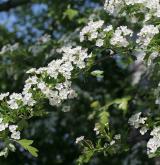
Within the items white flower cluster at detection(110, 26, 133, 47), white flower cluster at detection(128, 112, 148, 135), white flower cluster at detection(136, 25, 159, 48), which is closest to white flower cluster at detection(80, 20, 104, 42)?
white flower cluster at detection(110, 26, 133, 47)

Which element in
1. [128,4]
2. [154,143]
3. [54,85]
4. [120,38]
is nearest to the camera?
[154,143]

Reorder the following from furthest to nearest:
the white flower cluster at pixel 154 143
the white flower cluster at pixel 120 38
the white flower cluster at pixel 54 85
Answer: the white flower cluster at pixel 120 38 < the white flower cluster at pixel 54 85 < the white flower cluster at pixel 154 143

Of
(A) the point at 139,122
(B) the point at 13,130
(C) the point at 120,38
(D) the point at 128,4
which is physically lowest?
(A) the point at 139,122

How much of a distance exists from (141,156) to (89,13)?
79.4 inches

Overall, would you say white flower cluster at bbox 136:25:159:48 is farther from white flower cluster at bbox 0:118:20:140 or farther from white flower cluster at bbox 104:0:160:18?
white flower cluster at bbox 0:118:20:140

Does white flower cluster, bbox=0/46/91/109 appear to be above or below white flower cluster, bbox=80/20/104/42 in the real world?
below

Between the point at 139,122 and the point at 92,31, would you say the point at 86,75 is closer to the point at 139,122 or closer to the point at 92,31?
the point at 92,31

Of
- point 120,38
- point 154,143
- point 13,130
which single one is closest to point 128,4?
point 120,38

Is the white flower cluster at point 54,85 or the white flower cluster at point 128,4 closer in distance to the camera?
the white flower cluster at point 54,85

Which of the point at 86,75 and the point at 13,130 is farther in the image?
the point at 86,75

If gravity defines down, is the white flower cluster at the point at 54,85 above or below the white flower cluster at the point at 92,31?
below

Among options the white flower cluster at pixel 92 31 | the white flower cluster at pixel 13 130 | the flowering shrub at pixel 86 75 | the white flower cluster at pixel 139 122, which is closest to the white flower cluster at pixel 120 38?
the flowering shrub at pixel 86 75

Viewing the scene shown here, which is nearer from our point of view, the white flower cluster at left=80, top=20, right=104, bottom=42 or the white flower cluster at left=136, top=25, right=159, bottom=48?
the white flower cluster at left=136, top=25, right=159, bottom=48

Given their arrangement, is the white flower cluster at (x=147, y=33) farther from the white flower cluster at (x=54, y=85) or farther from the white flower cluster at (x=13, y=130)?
the white flower cluster at (x=13, y=130)
